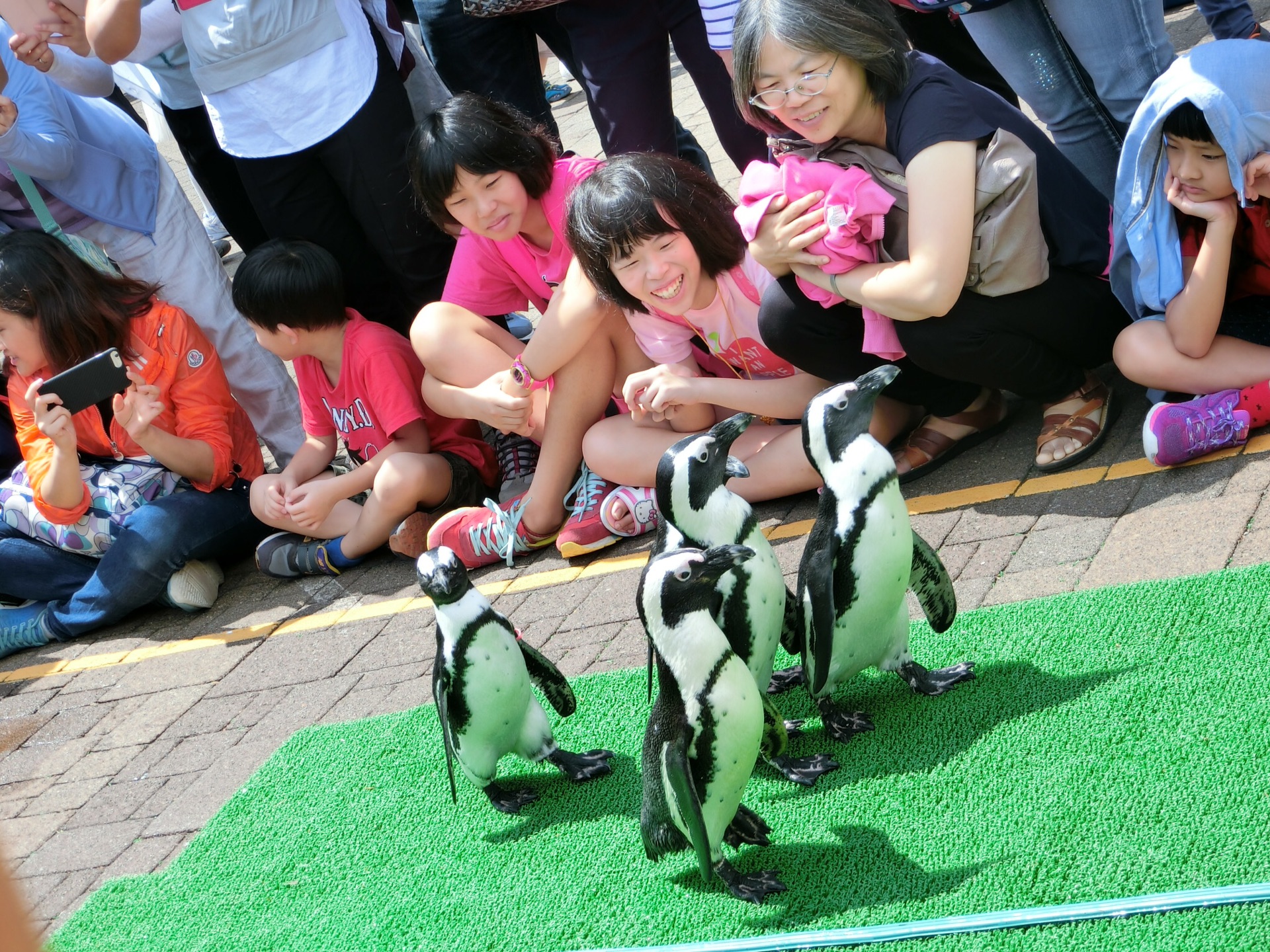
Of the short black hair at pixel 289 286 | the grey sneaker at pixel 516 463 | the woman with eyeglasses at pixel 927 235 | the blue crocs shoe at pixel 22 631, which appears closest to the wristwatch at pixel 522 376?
the grey sneaker at pixel 516 463

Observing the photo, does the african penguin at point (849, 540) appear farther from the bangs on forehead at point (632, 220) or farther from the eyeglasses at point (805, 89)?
the bangs on forehead at point (632, 220)

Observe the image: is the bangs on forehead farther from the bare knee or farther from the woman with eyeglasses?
the bare knee

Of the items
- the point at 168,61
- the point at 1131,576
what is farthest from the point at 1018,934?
the point at 168,61

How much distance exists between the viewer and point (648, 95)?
4090 millimetres

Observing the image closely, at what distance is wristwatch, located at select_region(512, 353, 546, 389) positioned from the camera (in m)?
3.72

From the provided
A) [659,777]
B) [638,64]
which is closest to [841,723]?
[659,777]

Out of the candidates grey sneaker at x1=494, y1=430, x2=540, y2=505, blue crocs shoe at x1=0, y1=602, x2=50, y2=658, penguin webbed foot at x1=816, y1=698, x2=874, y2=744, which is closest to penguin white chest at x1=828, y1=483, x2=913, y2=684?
penguin webbed foot at x1=816, y1=698, x2=874, y2=744

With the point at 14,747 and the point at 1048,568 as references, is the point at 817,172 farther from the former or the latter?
the point at 14,747

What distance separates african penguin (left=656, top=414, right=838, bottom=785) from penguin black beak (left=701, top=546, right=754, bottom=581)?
0.80ft

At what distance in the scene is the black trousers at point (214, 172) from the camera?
468 cm

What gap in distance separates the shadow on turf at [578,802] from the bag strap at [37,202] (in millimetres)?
3083

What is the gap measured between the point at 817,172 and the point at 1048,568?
3.65ft

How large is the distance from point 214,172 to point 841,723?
139 inches

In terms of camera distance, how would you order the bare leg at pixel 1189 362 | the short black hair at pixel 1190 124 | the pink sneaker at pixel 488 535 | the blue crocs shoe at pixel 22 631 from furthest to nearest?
the blue crocs shoe at pixel 22 631
the pink sneaker at pixel 488 535
the bare leg at pixel 1189 362
the short black hair at pixel 1190 124
